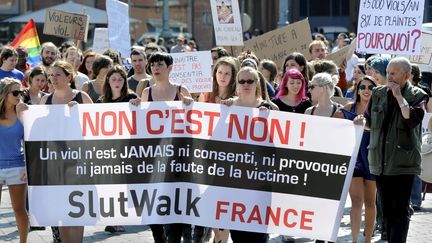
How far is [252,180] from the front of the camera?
26.5 feet

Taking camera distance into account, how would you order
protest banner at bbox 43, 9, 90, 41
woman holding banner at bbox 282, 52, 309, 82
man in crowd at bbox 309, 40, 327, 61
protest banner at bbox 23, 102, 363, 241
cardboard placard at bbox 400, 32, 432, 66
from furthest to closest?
protest banner at bbox 43, 9, 90, 41 < man in crowd at bbox 309, 40, 327, 61 < cardboard placard at bbox 400, 32, 432, 66 < woman holding banner at bbox 282, 52, 309, 82 < protest banner at bbox 23, 102, 363, 241

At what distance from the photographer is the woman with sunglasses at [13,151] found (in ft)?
30.3

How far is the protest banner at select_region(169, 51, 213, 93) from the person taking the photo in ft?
41.8

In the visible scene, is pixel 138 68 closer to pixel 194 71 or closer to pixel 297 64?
pixel 194 71

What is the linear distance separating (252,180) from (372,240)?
276cm

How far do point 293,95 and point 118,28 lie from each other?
630 centimetres

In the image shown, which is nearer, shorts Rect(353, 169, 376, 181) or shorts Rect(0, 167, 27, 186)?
shorts Rect(0, 167, 27, 186)

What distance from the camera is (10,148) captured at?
9.28m

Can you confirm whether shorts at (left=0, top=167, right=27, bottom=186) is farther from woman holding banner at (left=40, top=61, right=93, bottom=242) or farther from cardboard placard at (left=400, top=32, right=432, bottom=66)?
cardboard placard at (left=400, top=32, right=432, bottom=66)

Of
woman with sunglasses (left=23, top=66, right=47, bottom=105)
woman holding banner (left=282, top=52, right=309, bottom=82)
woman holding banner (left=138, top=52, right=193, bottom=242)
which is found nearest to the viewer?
woman holding banner (left=138, top=52, right=193, bottom=242)

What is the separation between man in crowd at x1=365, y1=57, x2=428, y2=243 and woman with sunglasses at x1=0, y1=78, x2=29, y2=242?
9.64 ft

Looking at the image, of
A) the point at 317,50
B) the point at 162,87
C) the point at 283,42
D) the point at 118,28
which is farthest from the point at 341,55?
the point at 162,87

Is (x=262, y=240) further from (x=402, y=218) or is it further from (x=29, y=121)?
(x=29, y=121)

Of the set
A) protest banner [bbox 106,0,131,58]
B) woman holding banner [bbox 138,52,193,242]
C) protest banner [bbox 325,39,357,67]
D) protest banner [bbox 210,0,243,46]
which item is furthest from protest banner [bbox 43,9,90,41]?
woman holding banner [bbox 138,52,193,242]
